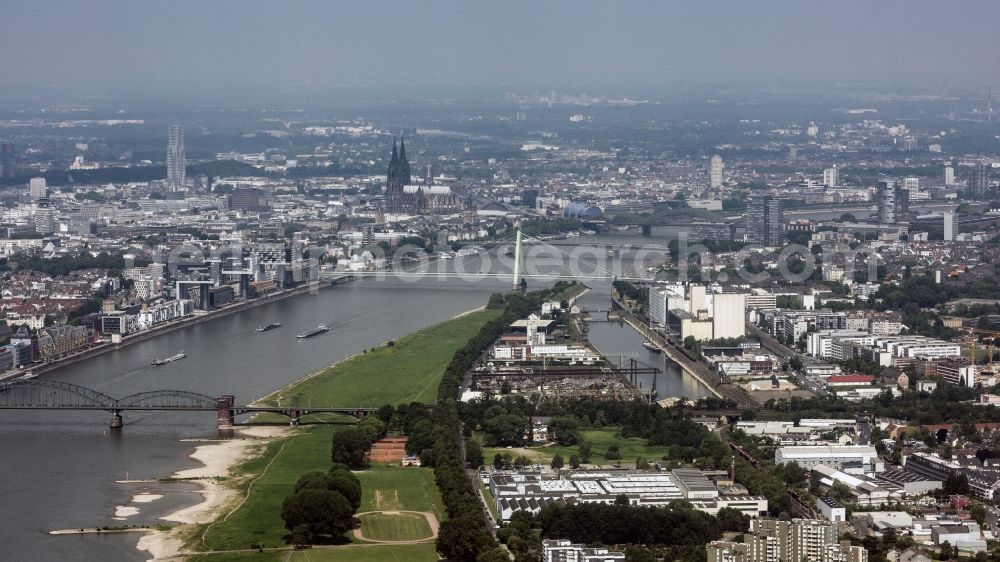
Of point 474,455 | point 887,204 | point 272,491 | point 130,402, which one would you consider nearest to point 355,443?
point 474,455

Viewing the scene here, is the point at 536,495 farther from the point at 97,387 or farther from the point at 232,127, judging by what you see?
the point at 232,127

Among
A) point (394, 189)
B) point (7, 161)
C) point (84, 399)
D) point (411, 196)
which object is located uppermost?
point (7, 161)

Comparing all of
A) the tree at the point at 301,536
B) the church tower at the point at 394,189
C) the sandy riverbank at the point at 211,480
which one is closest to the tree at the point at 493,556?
the tree at the point at 301,536

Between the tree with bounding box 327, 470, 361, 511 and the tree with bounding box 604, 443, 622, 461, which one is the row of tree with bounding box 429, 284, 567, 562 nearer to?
the tree with bounding box 327, 470, 361, 511

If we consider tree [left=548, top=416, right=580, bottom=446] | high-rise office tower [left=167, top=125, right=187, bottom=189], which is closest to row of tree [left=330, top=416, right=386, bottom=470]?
tree [left=548, top=416, right=580, bottom=446]

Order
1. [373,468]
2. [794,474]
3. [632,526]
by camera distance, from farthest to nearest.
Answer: [373,468], [794,474], [632,526]

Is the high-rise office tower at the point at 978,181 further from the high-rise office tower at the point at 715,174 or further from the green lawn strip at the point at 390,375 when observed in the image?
the green lawn strip at the point at 390,375

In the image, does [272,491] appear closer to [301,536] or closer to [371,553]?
[301,536]
